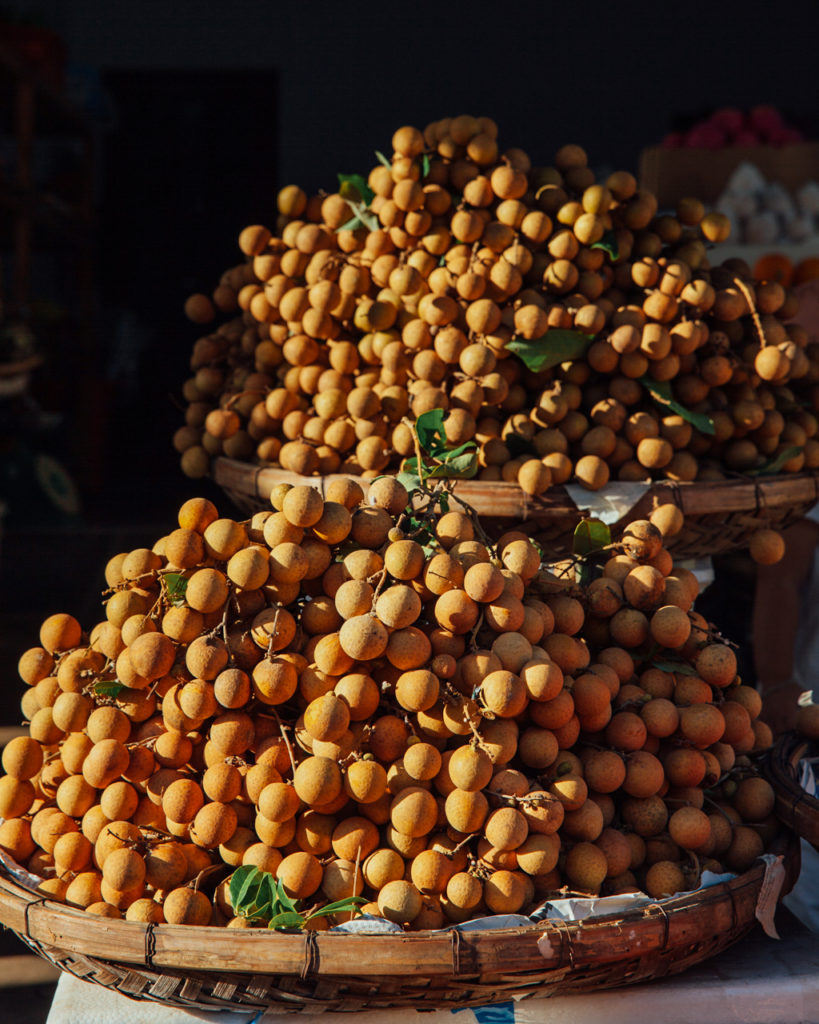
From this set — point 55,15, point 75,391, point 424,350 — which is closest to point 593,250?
point 424,350

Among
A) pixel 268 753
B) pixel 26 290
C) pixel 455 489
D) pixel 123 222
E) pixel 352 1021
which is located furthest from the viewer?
pixel 123 222

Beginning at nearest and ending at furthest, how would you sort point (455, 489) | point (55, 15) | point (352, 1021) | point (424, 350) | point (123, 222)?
1. point (352, 1021)
2. point (455, 489)
3. point (424, 350)
4. point (55, 15)
5. point (123, 222)

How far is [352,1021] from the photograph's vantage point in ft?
3.00

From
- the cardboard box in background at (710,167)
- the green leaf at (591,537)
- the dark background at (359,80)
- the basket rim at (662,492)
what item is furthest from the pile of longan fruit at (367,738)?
the dark background at (359,80)

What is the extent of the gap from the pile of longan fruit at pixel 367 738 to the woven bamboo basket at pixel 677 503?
33 cm

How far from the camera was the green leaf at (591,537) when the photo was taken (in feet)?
4.16

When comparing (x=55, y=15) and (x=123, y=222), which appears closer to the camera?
(x=55, y=15)

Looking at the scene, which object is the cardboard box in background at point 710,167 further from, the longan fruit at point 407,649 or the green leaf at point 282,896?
the green leaf at point 282,896

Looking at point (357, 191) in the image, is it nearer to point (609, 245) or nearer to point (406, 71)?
point (609, 245)

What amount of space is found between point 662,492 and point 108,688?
868 millimetres

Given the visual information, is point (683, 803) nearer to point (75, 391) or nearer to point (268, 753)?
point (268, 753)

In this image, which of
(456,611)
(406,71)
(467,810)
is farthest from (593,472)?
(406,71)

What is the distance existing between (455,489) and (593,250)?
518 millimetres

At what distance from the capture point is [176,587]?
1086 mm
